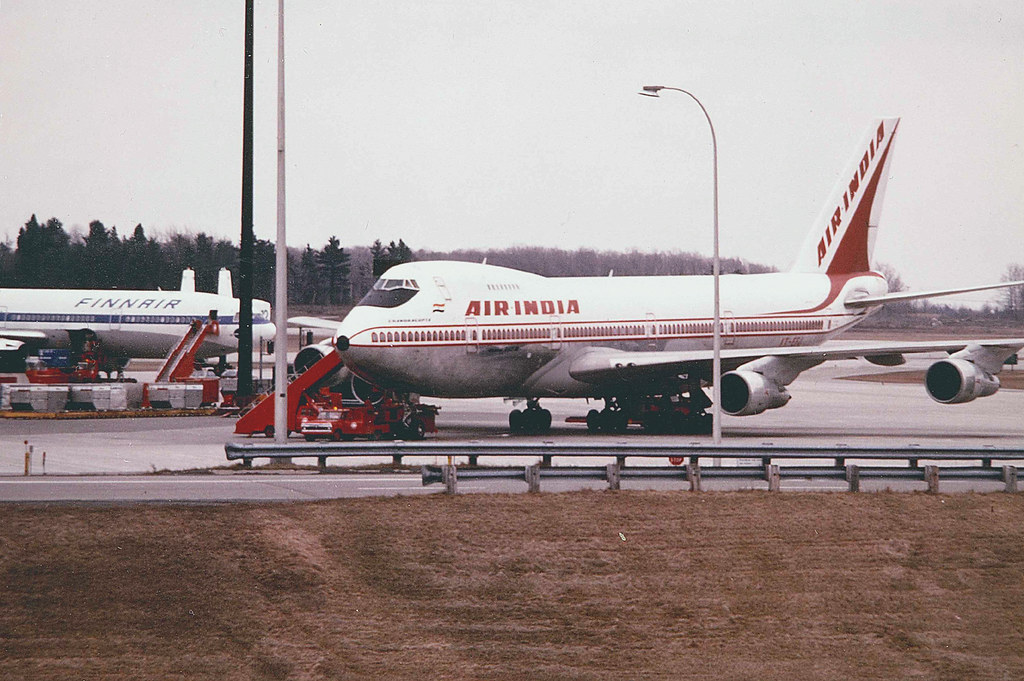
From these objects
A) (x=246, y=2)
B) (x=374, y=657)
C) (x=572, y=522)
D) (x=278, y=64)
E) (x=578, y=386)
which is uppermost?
(x=246, y=2)

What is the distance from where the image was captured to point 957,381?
39.5 m

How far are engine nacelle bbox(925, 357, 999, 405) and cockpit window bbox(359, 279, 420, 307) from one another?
632 inches

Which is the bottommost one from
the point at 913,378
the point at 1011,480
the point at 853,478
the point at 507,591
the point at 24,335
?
the point at 507,591

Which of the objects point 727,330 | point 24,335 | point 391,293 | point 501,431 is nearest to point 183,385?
point 501,431

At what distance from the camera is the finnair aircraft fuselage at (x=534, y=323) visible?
37438mm

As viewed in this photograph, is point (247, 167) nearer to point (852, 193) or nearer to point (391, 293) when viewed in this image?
point (391, 293)

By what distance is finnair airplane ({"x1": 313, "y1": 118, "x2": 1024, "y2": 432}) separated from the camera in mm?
37781

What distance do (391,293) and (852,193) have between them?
889 inches

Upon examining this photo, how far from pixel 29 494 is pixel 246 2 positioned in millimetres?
29228

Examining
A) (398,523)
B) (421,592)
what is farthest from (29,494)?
(421,592)

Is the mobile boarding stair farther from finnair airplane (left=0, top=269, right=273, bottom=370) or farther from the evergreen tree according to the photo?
the evergreen tree

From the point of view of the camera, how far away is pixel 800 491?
24.7 metres

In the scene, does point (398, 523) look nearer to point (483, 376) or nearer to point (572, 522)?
point (572, 522)

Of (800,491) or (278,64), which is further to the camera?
(278,64)
